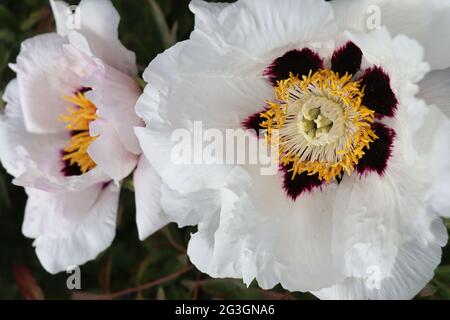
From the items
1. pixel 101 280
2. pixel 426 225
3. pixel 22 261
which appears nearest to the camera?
pixel 426 225

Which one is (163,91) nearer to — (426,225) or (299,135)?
(299,135)

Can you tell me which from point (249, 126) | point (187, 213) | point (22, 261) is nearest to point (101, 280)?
point (22, 261)

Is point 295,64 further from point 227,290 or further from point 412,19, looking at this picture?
point 227,290

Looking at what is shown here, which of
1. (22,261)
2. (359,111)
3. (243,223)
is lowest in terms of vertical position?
(22,261)

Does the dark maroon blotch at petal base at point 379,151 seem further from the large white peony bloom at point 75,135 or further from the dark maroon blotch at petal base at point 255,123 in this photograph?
the large white peony bloom at point 75,135

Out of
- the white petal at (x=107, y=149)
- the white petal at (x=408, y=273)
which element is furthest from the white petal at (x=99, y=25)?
the white petal at (x=408, y=273)

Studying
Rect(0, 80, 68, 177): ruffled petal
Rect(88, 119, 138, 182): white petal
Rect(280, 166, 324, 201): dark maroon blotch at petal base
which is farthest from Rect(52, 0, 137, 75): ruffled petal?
Rect(280, 166, 324, 201): dark maroon blotch at petal base

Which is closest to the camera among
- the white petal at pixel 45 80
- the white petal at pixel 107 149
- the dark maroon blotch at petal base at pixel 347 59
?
the dark maroon blotch at petal base at pixel 347 59
